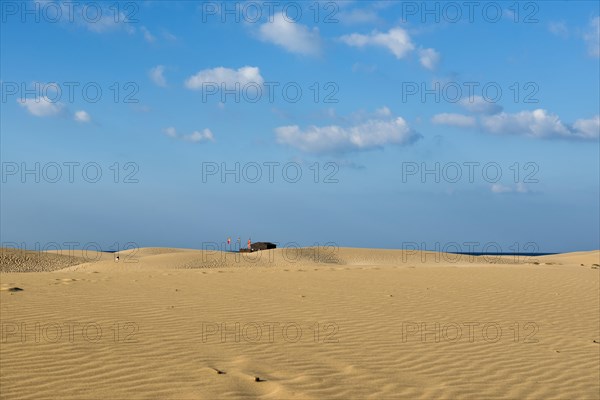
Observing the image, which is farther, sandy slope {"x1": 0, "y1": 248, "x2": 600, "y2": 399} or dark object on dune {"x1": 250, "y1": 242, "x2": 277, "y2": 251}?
dark object on dune {"x1": 250, "y1": 242, "x2": 277, "y2": 251}

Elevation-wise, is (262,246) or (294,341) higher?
(262,246)

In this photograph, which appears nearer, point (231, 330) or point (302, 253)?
point (231, 330)

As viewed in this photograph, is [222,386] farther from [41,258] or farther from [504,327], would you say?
[41,258]

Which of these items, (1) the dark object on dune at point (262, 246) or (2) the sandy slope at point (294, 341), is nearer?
(2) the sandy slope at point (294, 341)

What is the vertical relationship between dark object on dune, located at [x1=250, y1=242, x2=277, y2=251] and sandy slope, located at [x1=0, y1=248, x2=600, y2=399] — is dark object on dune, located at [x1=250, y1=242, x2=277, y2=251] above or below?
above

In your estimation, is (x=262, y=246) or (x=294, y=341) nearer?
(x=294, y=341)

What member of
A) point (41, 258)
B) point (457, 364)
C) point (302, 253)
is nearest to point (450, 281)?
point (457, 364)

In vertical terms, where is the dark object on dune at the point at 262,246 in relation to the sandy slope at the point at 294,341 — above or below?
above

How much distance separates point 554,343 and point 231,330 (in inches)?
204

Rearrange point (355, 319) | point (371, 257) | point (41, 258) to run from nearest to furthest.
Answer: point (355, 319)
point (41, 258)
point (371, 257)

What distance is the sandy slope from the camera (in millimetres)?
6020

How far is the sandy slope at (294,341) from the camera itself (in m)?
6.02

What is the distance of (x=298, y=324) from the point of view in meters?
9.40

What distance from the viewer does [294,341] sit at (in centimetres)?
809
